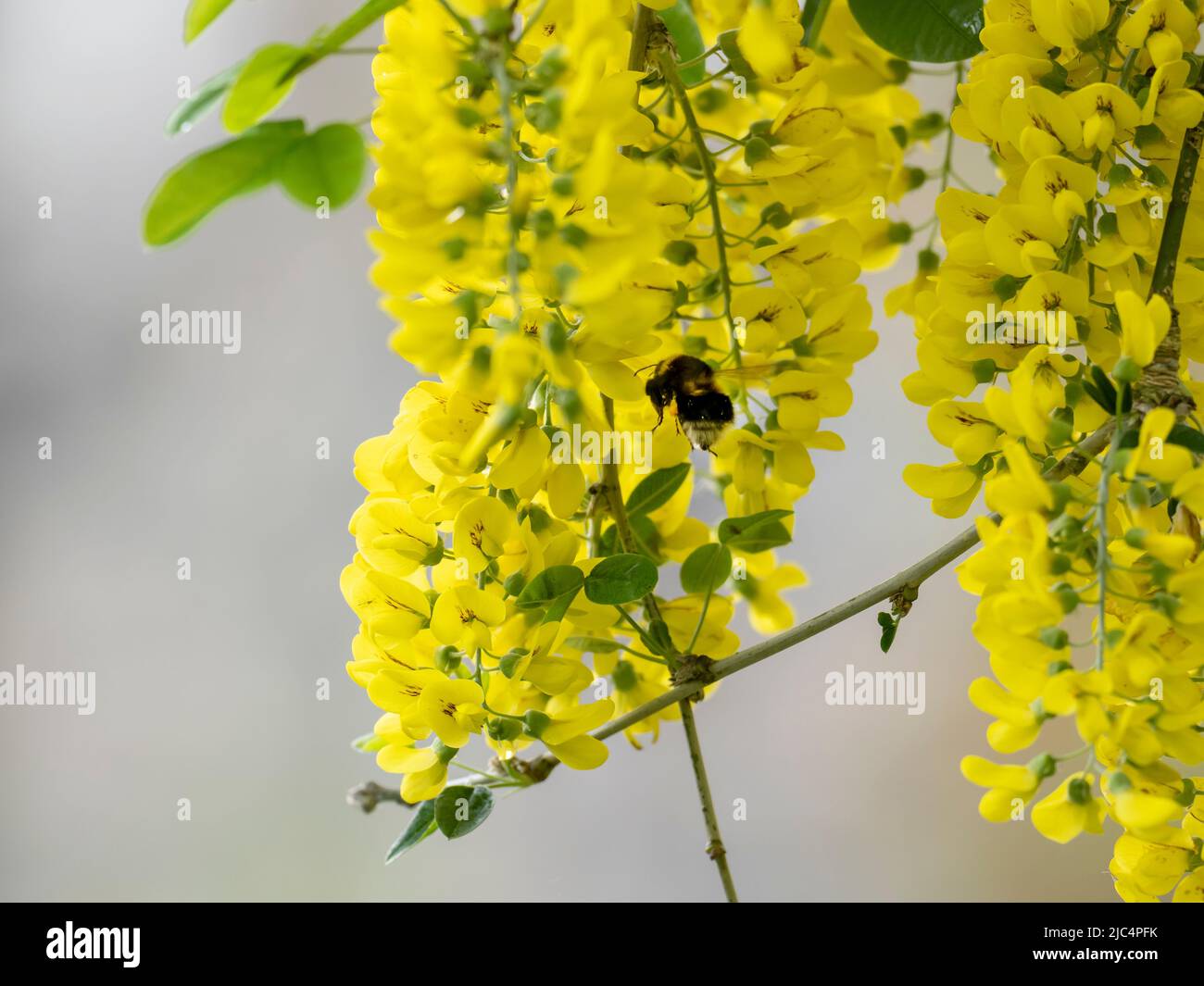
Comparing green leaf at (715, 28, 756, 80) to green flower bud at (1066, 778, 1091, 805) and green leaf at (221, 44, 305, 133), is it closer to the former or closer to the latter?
green leaf at (221, 44, 305, 133)

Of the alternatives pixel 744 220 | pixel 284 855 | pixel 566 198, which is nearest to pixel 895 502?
pixel 284 855

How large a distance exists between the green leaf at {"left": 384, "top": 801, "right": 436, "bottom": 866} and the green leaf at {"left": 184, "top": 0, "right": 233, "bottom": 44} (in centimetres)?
38

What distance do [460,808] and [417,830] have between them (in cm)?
4

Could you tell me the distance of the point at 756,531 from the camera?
0.64 metres

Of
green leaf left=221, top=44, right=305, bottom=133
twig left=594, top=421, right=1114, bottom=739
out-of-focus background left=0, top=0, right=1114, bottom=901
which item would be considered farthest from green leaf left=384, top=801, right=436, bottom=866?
out-of-focus background left=0, top=0, right=1114, bottom=901

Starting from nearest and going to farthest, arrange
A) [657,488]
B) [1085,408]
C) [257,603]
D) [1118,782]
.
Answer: [1118,782] → [1085,408] → [657,488] → [257,603]

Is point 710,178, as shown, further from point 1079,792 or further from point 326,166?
point 1079,792

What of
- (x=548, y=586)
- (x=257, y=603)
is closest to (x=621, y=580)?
(x=548, y=586)

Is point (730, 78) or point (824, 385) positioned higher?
point (730, 78)

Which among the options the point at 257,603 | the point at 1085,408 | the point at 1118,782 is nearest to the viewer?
the point at 1118,782

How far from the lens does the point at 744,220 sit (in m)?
0.69

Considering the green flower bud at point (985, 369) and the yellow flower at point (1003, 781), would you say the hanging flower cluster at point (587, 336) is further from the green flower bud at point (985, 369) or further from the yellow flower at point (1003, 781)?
the yellow flower at point (1003, 781)
